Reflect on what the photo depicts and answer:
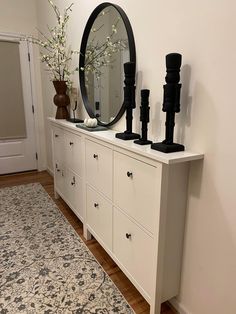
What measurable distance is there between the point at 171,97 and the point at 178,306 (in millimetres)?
1244

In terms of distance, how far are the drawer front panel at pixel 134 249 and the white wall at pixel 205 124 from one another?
22 centimetres

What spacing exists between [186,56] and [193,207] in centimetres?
80

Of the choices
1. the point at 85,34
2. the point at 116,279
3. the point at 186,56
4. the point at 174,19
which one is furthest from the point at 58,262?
the point at 85,34

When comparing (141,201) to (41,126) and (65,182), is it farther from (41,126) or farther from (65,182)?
(41,126)

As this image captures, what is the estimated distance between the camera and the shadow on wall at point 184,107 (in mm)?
1291

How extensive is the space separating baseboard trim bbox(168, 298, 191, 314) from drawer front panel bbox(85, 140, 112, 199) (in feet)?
2.49

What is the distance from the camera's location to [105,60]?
6.97 ft

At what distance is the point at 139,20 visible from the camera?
1.62 metres

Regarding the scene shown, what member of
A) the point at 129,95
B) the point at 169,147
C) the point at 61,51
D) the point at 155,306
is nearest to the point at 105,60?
the point at 129,95

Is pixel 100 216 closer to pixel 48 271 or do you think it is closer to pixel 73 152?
pixel 48 271

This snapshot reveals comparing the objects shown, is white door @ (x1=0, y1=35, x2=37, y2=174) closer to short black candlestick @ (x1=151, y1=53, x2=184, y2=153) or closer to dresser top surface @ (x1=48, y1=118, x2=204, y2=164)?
dresser top surface @ (x1=48, y1=118, x2=204, y2=164)

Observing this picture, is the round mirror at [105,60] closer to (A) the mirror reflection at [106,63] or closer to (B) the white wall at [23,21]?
(A) the mirror reflection at [106,63]

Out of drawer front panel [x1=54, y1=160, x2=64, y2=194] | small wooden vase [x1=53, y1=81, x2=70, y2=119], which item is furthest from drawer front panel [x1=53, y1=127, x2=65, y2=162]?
small wooden vase [x1=53, y1=81, x2=70, y2=119]

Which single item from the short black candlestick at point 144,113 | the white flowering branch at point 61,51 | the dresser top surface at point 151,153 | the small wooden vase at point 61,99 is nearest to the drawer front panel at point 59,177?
the small wooden vase at point 61,99
